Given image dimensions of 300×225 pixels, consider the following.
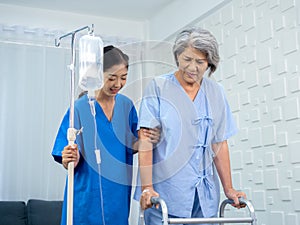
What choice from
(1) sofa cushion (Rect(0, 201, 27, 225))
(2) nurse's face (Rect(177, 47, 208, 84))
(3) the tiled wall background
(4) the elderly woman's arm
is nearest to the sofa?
(1) sofa cushion (Rect(0, 201, 27, 225))

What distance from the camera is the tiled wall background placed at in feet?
8.74

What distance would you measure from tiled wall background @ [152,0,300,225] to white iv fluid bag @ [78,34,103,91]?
127 cm

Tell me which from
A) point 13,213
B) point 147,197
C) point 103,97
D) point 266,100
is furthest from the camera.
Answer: point 13,213

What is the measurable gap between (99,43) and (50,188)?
2223 millimetres

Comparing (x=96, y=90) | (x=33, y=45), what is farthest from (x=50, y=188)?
(x=96, y=90)

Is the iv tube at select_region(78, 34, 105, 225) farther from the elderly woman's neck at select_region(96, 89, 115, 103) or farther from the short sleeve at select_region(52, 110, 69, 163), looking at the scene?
the short sleeve at select_region(52, 110, 69, 163)

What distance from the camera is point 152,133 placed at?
1.76 metres

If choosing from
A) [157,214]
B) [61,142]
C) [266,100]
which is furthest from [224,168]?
[266,100]

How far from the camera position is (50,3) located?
4035 mm

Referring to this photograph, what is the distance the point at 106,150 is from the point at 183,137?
11.1 inches

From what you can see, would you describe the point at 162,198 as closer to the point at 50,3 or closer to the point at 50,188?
the point at 50,188

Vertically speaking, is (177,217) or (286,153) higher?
(286,153)

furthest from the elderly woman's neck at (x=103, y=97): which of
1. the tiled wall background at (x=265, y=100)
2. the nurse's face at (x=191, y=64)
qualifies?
the tiled wall background at (x=265, y=100)

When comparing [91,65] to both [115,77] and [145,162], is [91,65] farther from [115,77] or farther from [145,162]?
[145,162]
